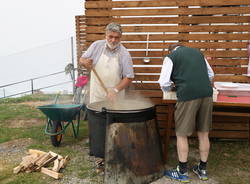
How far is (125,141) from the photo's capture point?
2900 mm

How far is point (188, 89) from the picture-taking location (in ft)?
9.45

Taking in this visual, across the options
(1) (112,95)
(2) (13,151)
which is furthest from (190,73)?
(2) (13,151)

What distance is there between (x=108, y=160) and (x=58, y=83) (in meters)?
7.60

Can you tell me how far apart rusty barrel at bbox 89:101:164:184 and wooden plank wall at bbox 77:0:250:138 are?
1.71 metres

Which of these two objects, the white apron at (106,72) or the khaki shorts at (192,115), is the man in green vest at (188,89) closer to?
the khaki shorts at (192,115)

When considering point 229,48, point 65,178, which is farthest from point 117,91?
point 229,48

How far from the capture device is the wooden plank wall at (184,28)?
415cm

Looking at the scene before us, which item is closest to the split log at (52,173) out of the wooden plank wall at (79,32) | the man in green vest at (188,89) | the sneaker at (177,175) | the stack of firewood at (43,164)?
the stack of firewood at (43,164)

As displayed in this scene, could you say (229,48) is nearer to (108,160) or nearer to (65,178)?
(108,160)

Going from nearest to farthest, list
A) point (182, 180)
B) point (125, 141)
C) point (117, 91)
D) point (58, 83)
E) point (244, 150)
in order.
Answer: point (125, 141)
point (182, 180)
point (117, 91)
point (244, 150)
point (58, 83)

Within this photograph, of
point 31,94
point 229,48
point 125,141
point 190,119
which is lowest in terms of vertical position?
point 31,94

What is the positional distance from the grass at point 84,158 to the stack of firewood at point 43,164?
0.07m

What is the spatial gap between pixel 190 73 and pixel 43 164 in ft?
8.16

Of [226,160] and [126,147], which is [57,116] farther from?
[226,160]
